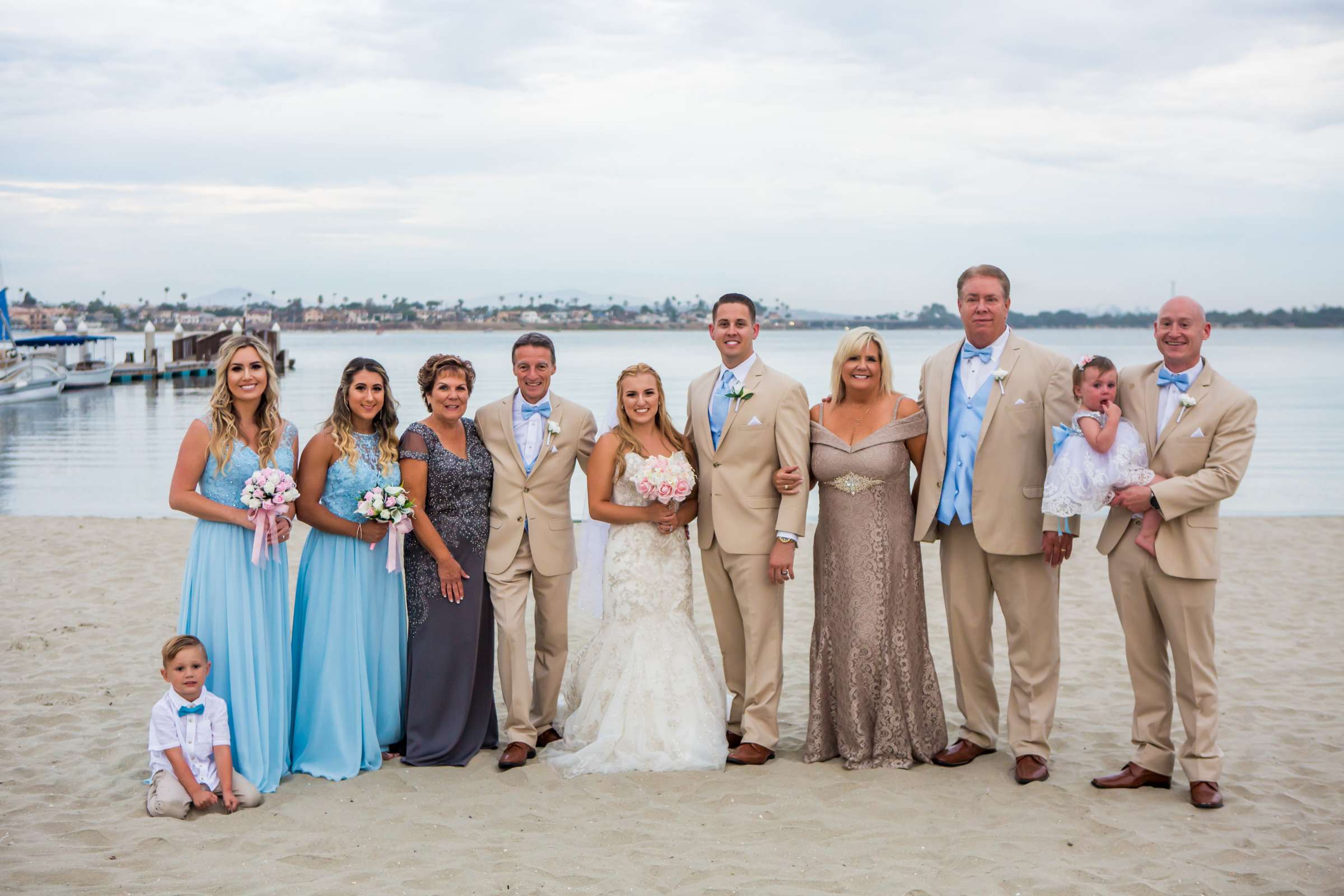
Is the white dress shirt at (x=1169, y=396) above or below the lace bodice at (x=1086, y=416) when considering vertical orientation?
above

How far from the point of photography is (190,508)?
487cm

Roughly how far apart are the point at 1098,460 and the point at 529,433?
2.81 m

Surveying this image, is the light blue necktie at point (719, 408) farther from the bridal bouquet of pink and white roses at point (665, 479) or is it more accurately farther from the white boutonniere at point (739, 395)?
the bridal bouquet of pink and white roses at point (665, 479)

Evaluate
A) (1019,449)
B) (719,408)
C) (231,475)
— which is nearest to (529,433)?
(719,408)

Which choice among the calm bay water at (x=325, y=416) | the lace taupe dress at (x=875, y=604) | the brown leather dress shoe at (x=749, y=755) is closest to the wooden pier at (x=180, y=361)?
the calm bay water at (x=325, y=416)

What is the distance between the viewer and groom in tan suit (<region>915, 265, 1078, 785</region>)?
509 centimetres

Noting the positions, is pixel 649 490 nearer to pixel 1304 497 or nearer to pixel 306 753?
pixel 306 753

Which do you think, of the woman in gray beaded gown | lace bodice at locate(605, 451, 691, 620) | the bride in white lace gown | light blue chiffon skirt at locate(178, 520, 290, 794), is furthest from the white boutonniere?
light blue chiffon skirt at locate(178, 520, 290, 794)

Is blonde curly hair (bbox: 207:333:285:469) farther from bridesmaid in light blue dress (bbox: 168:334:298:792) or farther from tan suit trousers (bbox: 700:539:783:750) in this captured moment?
tan suit trousers (bbox: 700:539:783:750)

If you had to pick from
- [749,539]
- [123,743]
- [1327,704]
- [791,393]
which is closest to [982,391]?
[791,393]

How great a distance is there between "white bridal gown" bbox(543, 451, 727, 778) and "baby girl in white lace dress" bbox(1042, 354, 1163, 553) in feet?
6.24

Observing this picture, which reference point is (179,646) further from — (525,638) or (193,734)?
(525,638)

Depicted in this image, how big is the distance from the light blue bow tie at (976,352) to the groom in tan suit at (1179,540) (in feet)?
2.09

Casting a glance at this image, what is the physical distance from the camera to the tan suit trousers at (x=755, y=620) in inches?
214
